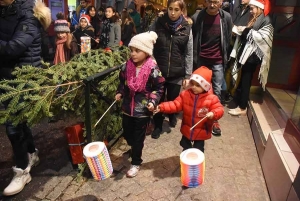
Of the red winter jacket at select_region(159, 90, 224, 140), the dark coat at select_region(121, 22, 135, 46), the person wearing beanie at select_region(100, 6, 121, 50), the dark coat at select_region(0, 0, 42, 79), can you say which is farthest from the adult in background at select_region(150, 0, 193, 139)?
the dark coat at select_region(121, 22, 135, 46)

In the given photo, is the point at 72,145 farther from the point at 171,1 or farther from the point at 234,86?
the point at 234,86

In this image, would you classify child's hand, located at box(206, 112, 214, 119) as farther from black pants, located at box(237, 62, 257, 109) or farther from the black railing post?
black pants, located at box(237, 62, 257, 109)

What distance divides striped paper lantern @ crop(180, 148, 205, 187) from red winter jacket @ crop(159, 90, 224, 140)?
0.69m

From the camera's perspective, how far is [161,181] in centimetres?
307

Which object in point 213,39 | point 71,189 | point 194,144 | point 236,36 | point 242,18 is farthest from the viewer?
point 242,18

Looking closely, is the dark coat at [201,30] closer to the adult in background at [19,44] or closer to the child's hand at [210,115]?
the child's hand at [210,115]

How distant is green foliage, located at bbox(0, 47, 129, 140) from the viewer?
249 cm

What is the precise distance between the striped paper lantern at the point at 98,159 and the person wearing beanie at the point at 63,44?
368cm

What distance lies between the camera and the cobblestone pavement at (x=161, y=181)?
2836mm

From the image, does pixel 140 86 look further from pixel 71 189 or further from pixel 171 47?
pixel 71 189

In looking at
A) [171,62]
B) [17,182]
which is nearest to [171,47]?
[171,62]

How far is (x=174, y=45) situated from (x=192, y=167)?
2.09m

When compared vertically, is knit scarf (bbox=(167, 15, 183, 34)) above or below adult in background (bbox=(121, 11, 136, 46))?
above

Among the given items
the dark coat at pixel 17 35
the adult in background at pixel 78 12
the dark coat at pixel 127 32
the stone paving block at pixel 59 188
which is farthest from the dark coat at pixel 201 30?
the adult in background at pixel 78 12
